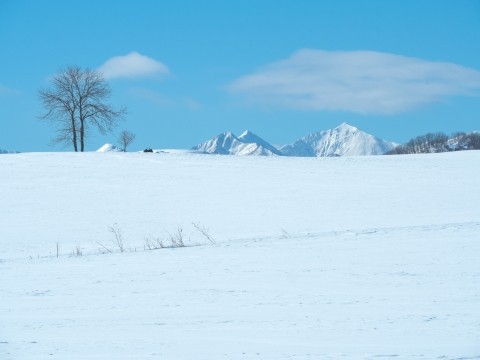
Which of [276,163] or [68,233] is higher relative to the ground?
[276,163]

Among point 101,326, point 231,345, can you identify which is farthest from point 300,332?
point 101,326

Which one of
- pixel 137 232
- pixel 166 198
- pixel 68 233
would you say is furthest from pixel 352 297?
pixel 166 198

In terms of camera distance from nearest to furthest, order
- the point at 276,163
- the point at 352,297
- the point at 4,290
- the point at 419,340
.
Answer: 1. the point at 419,340
2. the point at 352,297
3. the point at 4,290
4. the point at 276,163

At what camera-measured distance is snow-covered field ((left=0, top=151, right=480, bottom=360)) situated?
20.5ft

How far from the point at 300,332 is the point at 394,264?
3.79 m

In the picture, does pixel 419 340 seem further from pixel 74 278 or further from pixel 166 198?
pixel 166 198

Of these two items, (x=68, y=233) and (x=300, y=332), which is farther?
(x=68, y=233)

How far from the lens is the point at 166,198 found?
979 inches

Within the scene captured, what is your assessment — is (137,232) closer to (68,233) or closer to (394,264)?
(68,233)

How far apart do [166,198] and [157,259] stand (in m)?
13.4

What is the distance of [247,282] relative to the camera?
8.95 meters

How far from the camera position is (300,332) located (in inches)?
257

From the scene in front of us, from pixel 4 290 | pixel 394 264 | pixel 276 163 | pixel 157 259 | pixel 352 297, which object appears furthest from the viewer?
pixel 276 163

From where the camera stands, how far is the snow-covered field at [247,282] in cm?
626
